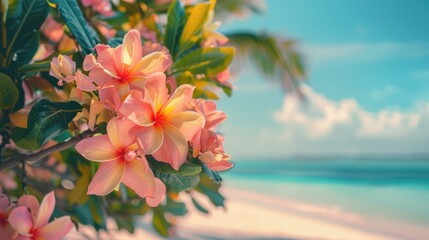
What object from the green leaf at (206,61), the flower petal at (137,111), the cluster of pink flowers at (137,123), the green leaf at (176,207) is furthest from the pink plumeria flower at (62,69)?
the green leaf at (176,207)

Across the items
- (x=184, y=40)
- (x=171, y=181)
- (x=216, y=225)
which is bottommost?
(x=216, y=225)

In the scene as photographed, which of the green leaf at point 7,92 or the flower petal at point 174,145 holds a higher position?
the flower petal at point 174,145

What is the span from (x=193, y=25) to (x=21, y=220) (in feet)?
1.20

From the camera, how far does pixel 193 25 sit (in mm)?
838

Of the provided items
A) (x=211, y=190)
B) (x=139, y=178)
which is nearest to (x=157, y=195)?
(x=139, y=178)

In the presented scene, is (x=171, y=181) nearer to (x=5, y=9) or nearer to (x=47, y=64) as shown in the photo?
(x=47, y=64)

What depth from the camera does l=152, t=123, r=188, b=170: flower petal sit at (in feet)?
1.82

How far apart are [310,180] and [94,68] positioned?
Answer: 22.3 m

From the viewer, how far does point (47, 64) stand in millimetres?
739

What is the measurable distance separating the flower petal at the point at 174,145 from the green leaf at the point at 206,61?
265mm

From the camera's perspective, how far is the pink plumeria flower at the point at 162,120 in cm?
54

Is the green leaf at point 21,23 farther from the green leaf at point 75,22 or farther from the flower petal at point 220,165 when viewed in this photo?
the flower petal at point 220,165

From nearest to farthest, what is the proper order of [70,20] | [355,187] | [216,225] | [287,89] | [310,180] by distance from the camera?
[70,20], [216,225], [287,89], [355,187], [310,180]

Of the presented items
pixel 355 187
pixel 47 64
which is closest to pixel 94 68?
pixel 47 64
